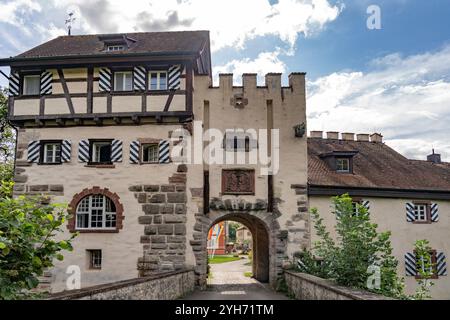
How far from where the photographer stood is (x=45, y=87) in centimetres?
1509

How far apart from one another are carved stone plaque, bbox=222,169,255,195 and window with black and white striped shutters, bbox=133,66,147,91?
170 inches

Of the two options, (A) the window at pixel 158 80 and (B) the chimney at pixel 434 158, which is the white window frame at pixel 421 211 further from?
(A) the window at pixel 158 80

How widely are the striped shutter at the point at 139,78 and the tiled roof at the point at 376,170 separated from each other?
7.22m

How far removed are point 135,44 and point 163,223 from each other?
7.28 meters

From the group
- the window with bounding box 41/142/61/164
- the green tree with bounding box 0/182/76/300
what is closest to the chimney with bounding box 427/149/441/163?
the window with bounding box 41/142/61/164

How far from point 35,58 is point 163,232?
7739 mm

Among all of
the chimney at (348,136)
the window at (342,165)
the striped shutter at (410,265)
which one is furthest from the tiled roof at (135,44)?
the striped shutter at (410,265)

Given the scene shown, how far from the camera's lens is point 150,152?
1523 centimetres

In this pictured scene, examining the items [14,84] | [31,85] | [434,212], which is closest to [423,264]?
[434,212]

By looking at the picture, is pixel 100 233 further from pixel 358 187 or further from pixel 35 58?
pixel 358 187

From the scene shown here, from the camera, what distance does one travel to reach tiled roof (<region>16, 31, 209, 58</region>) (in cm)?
1541

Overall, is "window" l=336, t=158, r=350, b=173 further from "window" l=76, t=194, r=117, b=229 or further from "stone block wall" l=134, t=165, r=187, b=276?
"window" l=76, t=194, r=117, b=229

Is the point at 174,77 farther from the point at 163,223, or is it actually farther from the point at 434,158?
the point at 434,158
